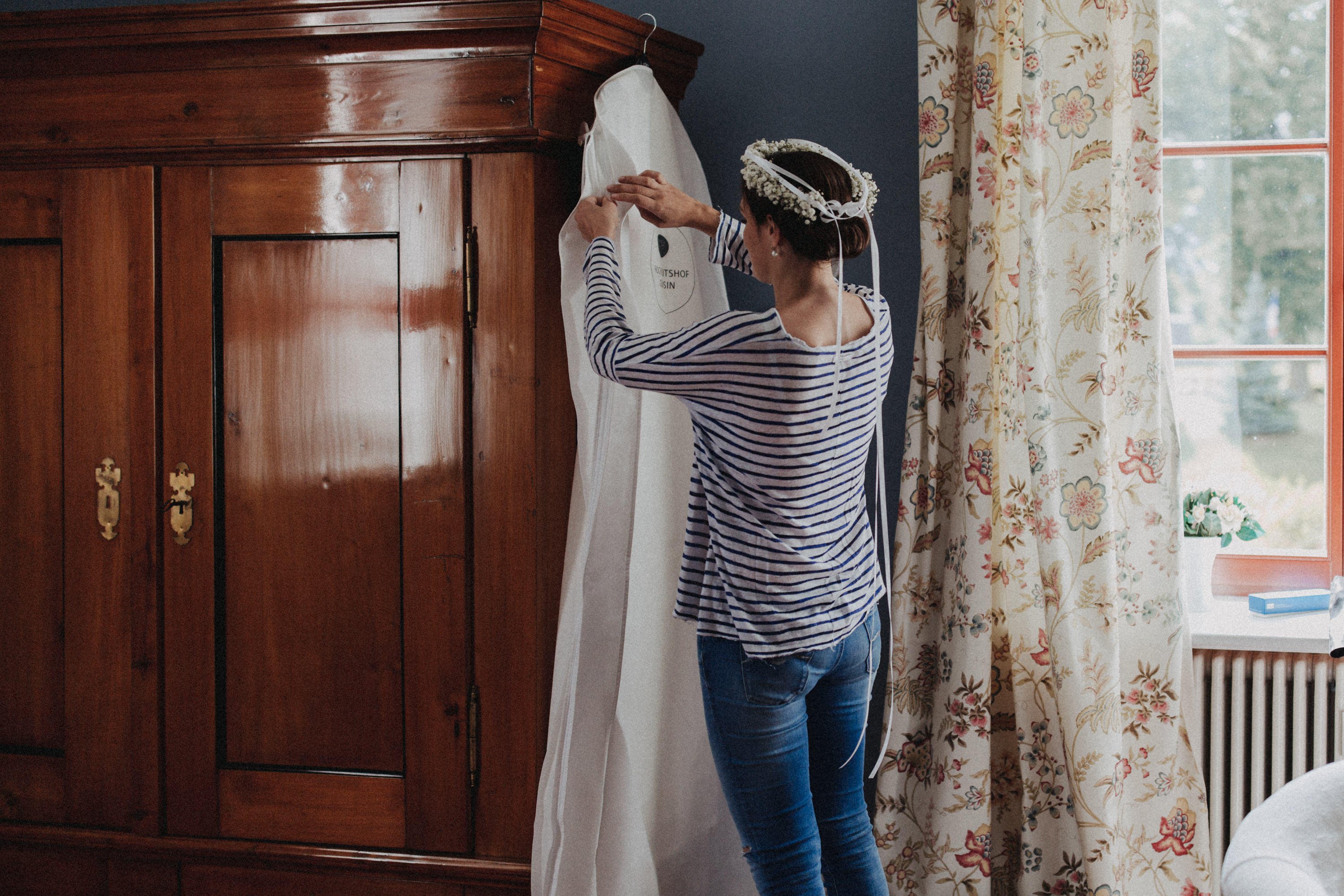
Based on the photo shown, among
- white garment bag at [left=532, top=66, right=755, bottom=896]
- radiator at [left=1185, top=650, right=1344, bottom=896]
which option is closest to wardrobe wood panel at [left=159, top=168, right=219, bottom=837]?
white garment bag at [left=532, top=66, right=755, bottom=896]

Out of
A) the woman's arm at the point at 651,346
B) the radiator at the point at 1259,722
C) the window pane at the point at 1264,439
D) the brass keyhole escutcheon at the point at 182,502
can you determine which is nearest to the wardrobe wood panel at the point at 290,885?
the brass keyhole escutcheon at the point at 182,502

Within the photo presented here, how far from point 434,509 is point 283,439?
12.0 inches

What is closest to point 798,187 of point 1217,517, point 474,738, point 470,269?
point 470,269

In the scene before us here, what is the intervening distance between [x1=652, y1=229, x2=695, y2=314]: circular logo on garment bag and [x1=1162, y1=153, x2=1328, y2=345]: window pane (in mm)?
1123

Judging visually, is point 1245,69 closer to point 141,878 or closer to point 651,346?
point 651,346

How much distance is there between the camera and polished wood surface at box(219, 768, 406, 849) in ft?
5.39

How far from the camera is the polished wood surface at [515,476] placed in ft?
5.12

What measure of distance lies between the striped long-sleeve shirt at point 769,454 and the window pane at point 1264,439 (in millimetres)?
1159

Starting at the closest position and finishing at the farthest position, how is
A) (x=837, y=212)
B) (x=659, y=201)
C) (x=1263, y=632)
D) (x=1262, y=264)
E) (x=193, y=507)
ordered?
(x=837, y=212) → (x=659, y=201) → (x=193, y=507) → (x=1263, y=632) → (x=1262, y=264)

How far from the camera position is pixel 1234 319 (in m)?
2.08

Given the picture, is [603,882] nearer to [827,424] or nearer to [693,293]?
[827,424]

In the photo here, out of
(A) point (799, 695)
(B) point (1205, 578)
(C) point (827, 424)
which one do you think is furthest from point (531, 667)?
(B) point (1205, 578)

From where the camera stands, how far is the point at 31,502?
1.72 meters

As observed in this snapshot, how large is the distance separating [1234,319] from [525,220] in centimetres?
159
